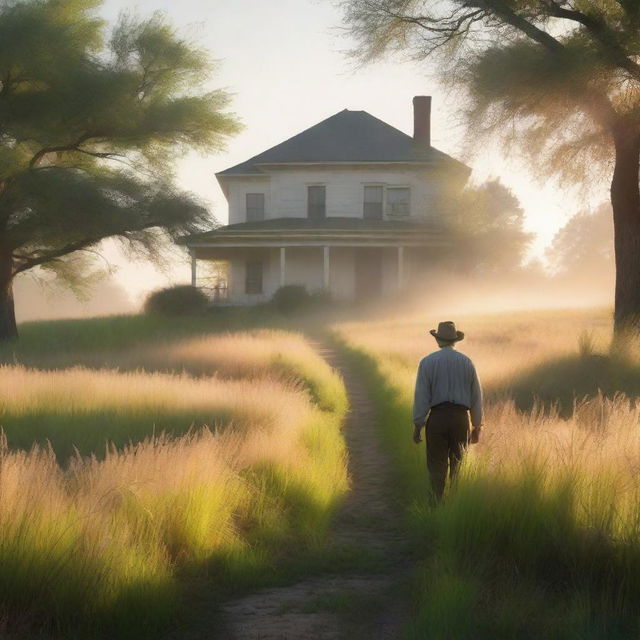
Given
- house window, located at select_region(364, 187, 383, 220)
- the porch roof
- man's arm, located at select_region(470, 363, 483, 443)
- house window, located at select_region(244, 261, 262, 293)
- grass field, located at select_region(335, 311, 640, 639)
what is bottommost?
grass field, located at select_region(335, 311, 640, 639)

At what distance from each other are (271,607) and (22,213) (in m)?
21.4

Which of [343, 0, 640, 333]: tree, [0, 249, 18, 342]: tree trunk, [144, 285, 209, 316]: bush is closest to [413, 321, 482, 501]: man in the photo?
[343, 0, 640, 333]: tree

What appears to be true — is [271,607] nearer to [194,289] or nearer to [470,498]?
[470,498]

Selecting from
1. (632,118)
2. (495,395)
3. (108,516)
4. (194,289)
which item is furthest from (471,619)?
(194,289)

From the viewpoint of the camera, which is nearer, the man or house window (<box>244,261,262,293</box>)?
the man

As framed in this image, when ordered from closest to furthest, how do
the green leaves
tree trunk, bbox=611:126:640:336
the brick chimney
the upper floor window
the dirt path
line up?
the dirt path
tree trunk, bbox=611:126:640:336
the green leaves
the upper floor window
the brick chimney

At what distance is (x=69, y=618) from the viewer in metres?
5.55

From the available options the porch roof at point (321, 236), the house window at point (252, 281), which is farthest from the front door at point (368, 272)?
the house window at point (252, 281)

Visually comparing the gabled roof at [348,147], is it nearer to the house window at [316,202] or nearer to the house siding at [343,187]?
the house siding at [343,187]

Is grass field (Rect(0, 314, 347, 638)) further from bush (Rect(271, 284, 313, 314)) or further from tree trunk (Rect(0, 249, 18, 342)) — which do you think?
bush (Rect(271, 284, 313, 314))

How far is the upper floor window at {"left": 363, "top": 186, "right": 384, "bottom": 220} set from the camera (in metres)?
42.2

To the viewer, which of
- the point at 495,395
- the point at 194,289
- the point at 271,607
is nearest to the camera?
the point at 271,607

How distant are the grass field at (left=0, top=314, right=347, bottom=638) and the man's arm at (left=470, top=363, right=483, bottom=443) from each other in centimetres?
165

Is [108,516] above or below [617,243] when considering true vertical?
below
